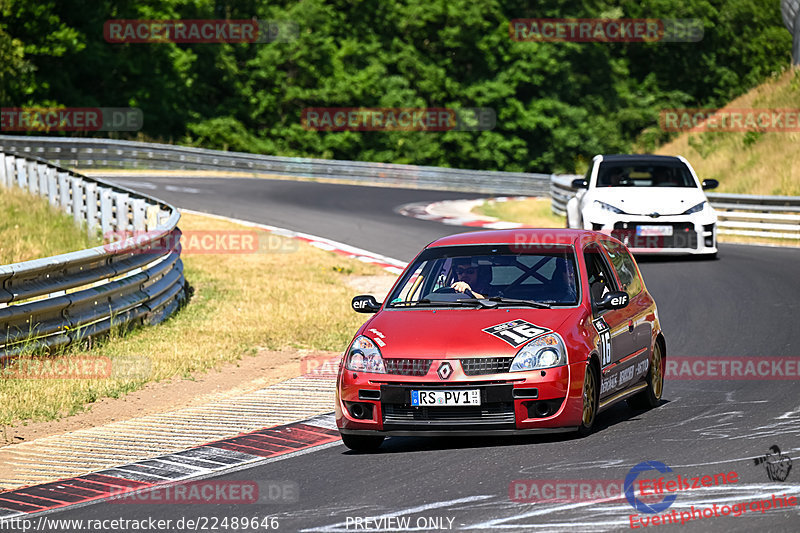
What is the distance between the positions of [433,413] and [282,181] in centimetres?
3059

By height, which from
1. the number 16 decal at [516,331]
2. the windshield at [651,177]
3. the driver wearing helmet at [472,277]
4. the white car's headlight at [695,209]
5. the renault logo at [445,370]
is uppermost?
the windshield at [651,177]

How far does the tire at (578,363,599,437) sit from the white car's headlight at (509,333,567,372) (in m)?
0.26

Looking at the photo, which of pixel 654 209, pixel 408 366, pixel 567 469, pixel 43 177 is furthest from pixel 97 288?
pixel 43 177

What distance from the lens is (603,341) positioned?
847 cm

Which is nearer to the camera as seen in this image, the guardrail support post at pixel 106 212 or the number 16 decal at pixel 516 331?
the number 16 decal at pixel 516 331

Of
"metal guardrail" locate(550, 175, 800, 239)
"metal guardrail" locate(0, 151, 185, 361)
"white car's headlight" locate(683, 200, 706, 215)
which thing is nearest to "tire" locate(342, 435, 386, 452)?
"metal guardrail" locate(0, 151, 185, 361)

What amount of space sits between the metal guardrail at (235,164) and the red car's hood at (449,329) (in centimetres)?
3381

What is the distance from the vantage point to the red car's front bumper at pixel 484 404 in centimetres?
769

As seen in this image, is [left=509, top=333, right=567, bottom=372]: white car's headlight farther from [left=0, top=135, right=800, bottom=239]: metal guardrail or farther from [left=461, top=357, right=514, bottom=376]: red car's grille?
[left=0, top=135, right=800, bottom=239]: metal guardrail

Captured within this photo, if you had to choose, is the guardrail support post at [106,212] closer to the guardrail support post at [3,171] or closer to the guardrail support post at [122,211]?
the guardrail support post at [122,211]

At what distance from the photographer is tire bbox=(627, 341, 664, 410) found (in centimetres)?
938

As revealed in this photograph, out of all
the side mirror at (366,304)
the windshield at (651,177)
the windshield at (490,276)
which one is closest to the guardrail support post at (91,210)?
the windshield at (651,177)

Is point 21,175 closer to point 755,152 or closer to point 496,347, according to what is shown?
point 496,347

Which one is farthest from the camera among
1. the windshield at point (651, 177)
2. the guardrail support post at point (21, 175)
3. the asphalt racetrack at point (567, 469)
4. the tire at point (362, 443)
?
the guardrail support post at point (21, 175)
